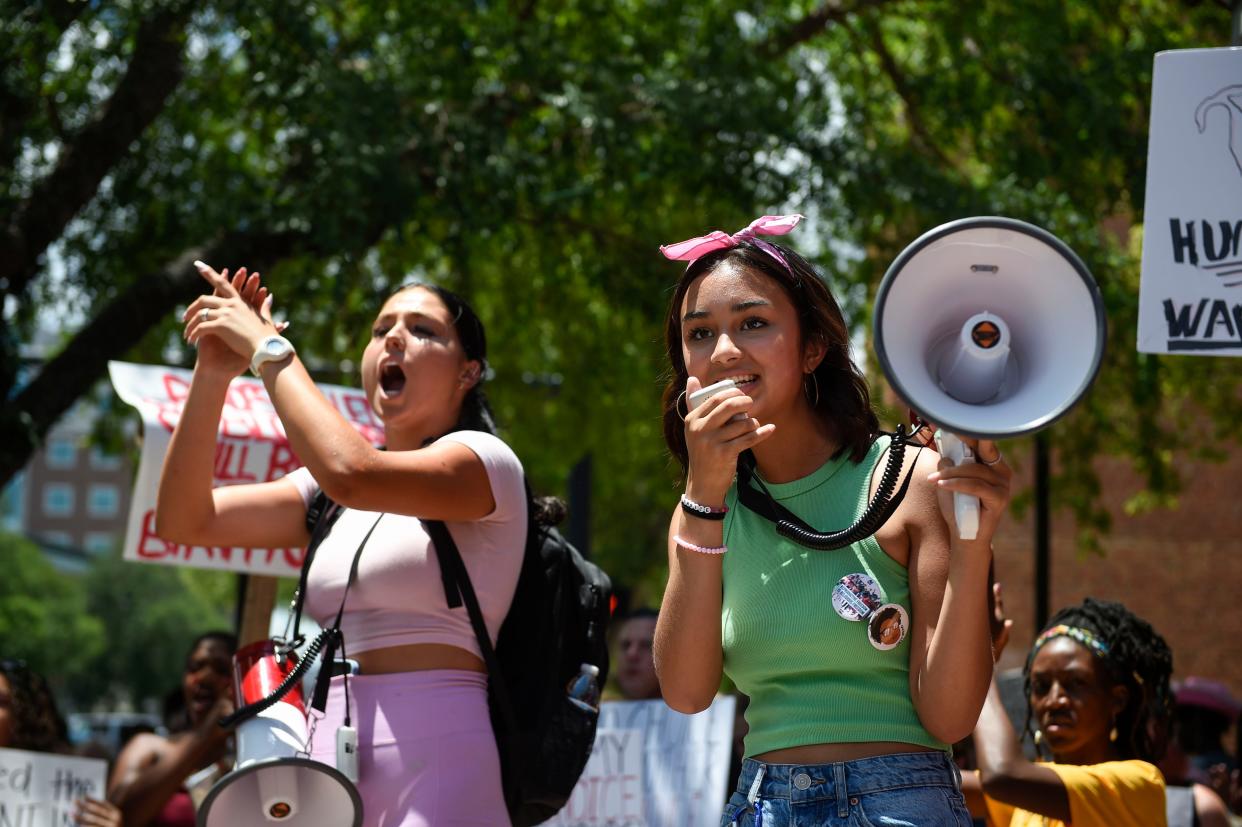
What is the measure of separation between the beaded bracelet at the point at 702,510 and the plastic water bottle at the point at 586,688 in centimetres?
103

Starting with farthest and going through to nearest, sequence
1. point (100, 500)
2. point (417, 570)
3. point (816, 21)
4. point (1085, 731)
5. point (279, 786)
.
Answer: point (100, 500) → point (816, 21) → point (1085, 731) → point (417, 570) → point (279, 786)

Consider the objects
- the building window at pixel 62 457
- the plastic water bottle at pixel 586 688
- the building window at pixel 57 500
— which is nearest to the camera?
the plastic water bottle at pixel 586 688

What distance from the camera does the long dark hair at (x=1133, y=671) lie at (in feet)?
13.1

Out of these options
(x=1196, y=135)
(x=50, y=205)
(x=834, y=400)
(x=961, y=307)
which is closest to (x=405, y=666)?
(x=834, y=400)

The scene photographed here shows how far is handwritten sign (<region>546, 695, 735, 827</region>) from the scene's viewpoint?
A: 5.64 m

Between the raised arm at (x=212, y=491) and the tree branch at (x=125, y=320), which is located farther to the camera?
the tree branch at (x=125, y=320)

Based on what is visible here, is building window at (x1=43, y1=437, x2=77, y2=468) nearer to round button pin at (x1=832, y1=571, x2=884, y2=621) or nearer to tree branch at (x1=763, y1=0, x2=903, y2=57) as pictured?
tree branch at (x1=763, y1=0, x2=903, y2=57)

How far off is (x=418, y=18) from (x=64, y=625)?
7185cm

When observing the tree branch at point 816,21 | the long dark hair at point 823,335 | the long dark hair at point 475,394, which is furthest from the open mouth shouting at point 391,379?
the tree branch at point 816,21

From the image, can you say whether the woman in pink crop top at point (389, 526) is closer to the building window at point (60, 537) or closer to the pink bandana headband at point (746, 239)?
the pink bandana headband at point (746, 239)

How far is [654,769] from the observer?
18.9ft

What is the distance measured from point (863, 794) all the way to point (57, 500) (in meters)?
129

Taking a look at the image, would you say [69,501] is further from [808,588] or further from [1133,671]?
[808,588]

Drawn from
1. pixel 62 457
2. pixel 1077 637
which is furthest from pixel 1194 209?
pixel 62 457
